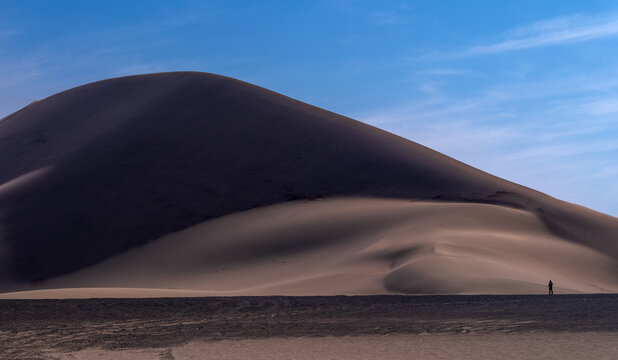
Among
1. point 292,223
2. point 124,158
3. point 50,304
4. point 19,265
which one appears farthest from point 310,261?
point 124,158

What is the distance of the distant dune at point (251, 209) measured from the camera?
3859 cm

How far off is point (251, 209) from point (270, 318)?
33.0m

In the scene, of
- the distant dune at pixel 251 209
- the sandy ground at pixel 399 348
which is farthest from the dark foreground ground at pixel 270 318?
the distant dune at pixel 251 209

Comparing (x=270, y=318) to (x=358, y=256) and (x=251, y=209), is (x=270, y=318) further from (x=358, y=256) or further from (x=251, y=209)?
(x=251, y=209)

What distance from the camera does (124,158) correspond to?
63.2 meters

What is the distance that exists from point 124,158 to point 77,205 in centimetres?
687

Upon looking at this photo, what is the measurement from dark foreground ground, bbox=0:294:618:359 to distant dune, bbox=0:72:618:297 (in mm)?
4254

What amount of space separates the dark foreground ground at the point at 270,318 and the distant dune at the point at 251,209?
425cm

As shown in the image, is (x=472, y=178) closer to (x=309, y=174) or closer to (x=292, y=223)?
(x=309, y=174)

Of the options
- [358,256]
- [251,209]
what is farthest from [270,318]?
[251,209]

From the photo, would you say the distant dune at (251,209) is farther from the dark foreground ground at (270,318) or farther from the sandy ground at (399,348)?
the sandy ground at (399,348)

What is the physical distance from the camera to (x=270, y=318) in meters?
24.1

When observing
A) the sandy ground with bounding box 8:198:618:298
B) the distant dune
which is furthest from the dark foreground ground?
the distant dune

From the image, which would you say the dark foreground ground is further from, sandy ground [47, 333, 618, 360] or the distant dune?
the distant dune
